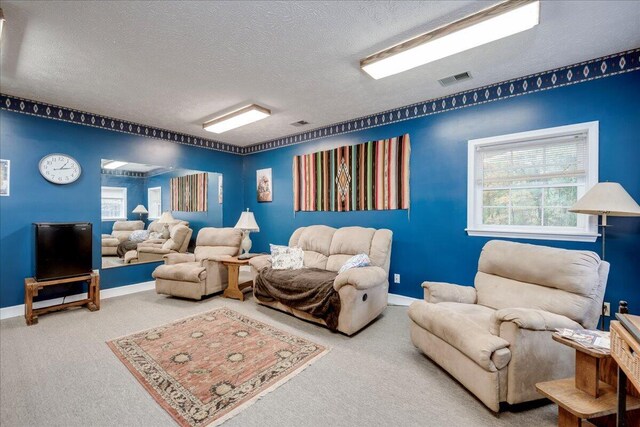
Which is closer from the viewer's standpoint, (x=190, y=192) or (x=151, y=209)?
(x=151, y=209)

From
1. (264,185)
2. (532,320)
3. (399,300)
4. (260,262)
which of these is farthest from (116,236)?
(532,320)

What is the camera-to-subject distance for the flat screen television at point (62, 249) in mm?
3254

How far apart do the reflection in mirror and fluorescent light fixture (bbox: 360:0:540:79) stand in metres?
3.88

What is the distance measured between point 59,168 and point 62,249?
3.67 ft

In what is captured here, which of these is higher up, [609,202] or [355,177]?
[355,177]

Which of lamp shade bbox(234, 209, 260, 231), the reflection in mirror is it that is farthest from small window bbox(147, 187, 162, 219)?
lamp shade bbox(234, 209, 260, 231)

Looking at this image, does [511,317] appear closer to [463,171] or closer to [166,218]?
[463,171]

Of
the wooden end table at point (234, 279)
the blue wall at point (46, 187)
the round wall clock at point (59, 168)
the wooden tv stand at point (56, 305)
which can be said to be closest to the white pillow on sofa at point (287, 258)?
the wooden end table at point (234, 279)

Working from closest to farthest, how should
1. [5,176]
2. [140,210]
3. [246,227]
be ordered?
[5,176] → [140,210] → [246,227]

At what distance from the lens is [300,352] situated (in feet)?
8.16

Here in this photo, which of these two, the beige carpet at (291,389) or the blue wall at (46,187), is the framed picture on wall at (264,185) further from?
the beige carpet at (291,389)

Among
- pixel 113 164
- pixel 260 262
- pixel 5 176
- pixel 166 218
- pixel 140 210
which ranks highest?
pixel 113 164

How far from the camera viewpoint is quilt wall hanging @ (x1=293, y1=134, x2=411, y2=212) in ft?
12.6

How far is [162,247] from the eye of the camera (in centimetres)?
473
